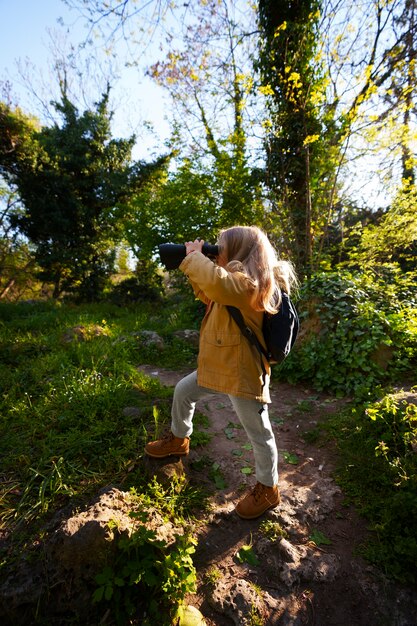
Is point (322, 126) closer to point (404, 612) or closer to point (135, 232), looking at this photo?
point (135, 232)

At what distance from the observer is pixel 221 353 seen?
189 centimetres

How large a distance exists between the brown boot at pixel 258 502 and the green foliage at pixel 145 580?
0.60 m

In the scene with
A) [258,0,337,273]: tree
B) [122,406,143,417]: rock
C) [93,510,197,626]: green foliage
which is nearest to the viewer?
[93,510,197,626]: green foliage

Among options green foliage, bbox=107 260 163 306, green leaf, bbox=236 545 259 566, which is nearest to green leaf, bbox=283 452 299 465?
green leaf, bbox=236 545 259 566

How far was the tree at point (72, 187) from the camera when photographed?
9.80 metres

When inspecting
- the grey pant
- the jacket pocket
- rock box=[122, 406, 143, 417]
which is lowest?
rock box=[122, 406, 143, 417]

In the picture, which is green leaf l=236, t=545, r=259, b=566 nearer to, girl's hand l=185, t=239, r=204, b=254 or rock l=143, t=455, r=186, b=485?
rock l=143, t=455, r=186, b=485

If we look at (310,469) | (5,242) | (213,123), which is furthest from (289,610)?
(5,242)

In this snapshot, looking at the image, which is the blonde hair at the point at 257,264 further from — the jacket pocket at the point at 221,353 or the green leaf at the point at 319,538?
the green leaf at the point at 319,538

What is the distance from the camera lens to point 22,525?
197cm

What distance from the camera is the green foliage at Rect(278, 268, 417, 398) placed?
157 inches

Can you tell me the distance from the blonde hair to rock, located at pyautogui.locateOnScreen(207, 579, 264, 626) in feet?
5.27

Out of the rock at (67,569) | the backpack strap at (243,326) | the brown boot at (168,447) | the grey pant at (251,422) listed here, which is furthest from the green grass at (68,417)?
the backpack strap at (243,326)

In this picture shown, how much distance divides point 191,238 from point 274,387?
497 centimetres
